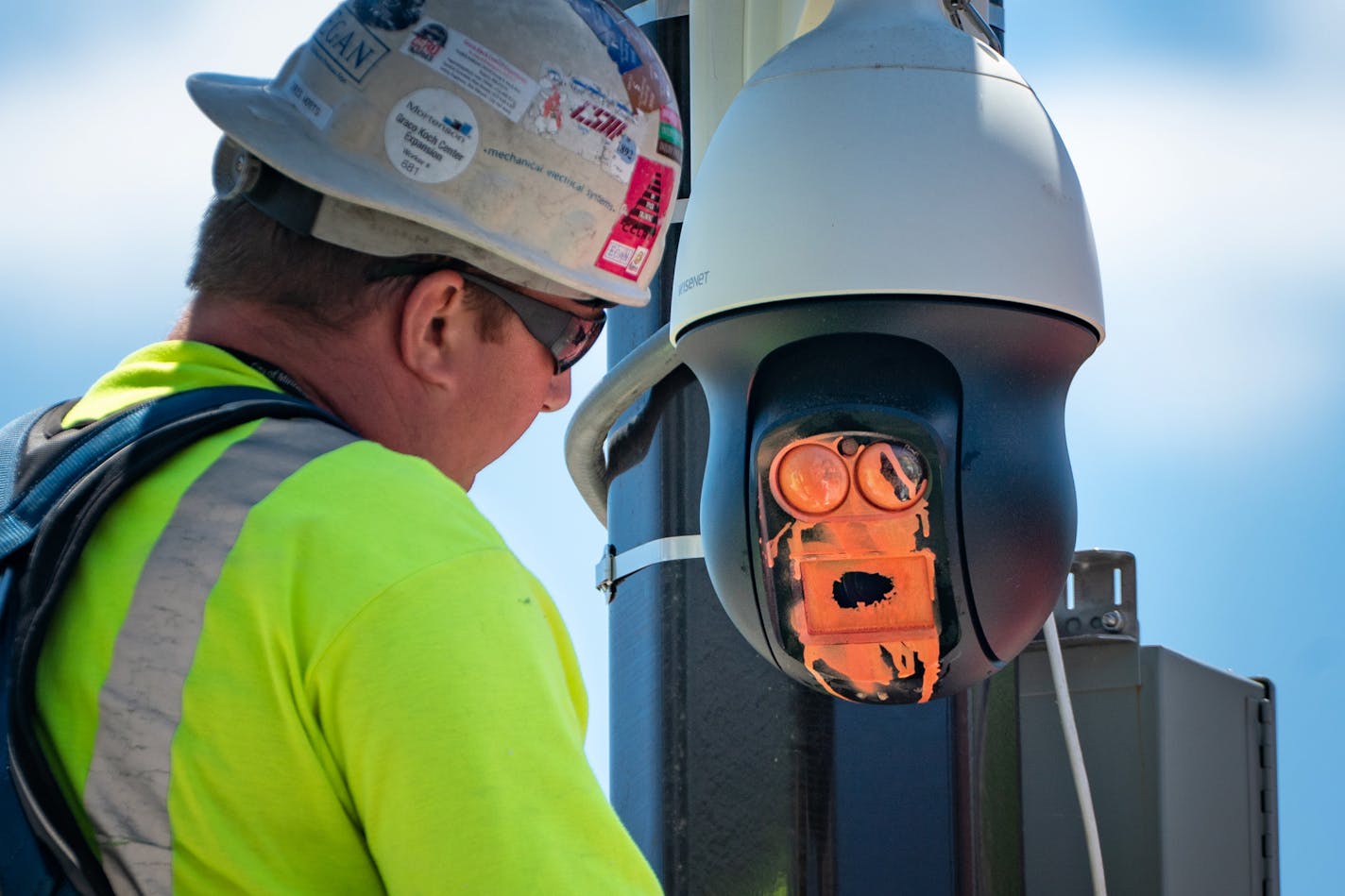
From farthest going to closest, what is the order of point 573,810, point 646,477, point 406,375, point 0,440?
point 646,477
point 406,375
point 0,440
point 573,810

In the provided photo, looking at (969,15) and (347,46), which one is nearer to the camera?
(347,46)

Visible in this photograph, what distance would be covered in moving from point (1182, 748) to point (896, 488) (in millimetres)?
835

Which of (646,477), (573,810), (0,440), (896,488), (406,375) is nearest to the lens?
(573,810)

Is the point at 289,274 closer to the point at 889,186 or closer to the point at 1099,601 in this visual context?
the point at 889,186

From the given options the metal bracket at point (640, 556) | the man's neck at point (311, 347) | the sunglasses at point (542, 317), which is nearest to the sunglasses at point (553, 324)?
the sunglasses at point (542, 317)

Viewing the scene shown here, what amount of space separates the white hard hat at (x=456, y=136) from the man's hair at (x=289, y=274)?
1 cm

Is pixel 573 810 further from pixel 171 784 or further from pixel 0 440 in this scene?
pixel 0 440

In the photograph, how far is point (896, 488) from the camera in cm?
141

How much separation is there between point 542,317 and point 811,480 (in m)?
0.27

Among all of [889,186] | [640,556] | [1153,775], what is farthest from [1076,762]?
[889,186]

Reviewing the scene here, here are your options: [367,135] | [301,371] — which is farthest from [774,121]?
[301,371]

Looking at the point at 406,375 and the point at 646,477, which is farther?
the point at 646,477

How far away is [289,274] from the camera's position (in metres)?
1.20

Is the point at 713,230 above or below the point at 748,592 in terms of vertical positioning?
above
